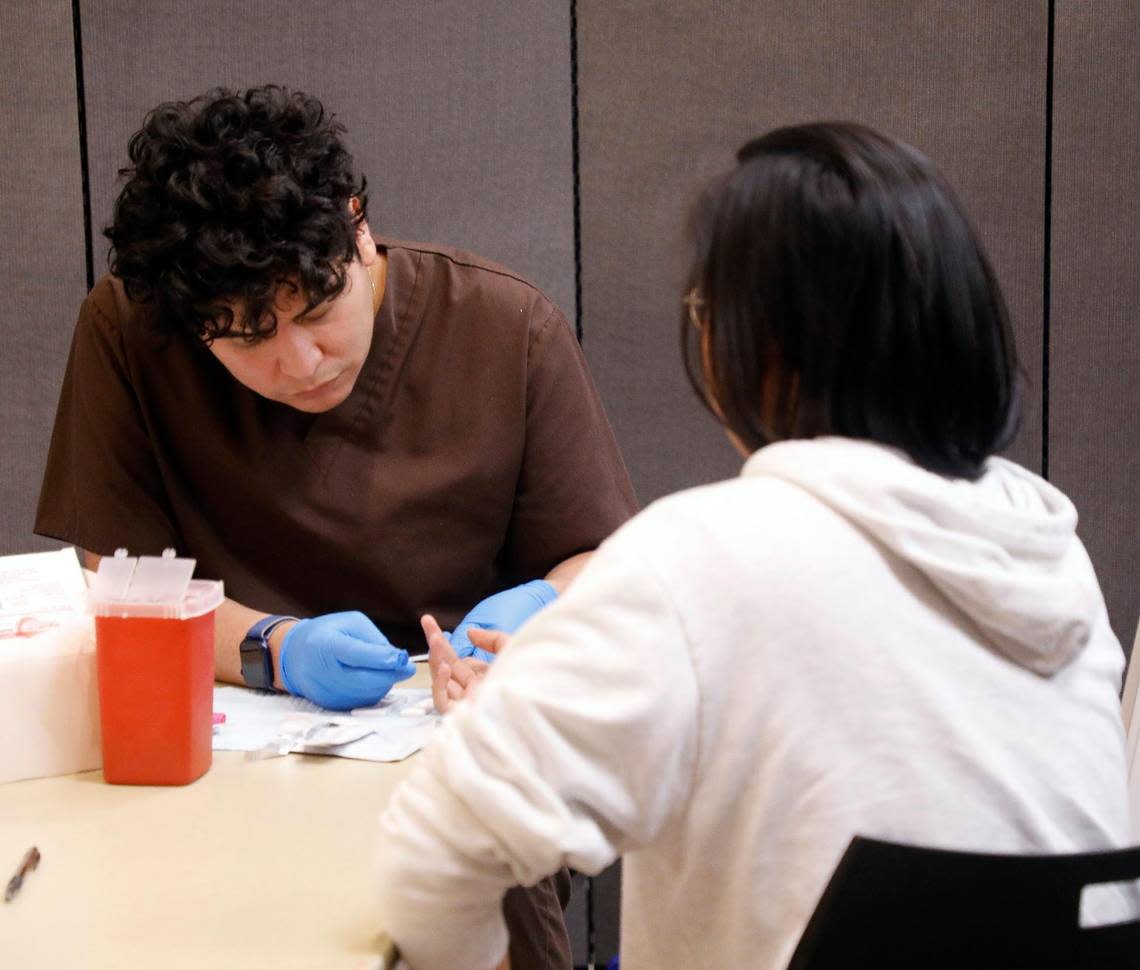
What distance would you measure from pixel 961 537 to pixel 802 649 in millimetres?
115

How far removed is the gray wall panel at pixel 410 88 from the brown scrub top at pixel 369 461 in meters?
0.62

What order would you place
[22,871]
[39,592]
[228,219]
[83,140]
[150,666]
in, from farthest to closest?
[83,140] → [228,219] → [39,592] → [150,666] → [22,871]

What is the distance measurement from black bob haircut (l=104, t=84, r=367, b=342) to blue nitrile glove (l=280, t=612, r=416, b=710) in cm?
31

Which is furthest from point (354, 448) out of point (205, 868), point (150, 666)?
point (205, 868)

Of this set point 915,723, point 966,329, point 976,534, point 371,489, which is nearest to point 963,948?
point 915,723

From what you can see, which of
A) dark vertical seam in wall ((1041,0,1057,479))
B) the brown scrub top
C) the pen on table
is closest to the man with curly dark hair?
the brown scrub top

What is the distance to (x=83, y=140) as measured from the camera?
2123mm

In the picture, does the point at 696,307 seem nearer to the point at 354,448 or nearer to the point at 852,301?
the point at 852,301

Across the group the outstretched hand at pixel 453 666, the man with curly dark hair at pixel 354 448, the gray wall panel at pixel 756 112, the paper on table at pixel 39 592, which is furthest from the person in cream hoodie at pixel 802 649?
the gray wall panel at pixel 756 112

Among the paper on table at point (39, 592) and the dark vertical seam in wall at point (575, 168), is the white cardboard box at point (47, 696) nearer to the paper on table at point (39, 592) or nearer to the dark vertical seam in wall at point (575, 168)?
the paper on table at point (39, 592)

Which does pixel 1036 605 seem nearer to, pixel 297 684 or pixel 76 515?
pixel 297 684

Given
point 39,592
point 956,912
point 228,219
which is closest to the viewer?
point 956,912

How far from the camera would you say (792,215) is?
76 cm

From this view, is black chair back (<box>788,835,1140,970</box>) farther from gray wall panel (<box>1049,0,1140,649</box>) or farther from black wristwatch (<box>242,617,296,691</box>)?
gray wall panel (<box>1049,0,1140,649</box>)
